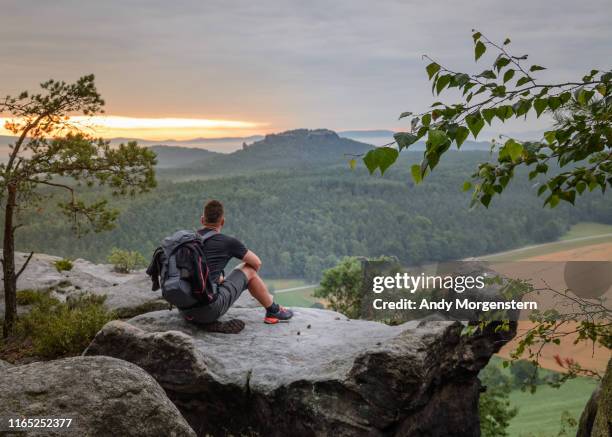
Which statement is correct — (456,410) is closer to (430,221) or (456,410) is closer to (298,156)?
(430,221)

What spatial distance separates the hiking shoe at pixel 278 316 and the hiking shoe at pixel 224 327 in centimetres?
68

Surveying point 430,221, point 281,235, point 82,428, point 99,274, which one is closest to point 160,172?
point 281,235

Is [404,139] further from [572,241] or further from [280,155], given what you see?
[280,155]

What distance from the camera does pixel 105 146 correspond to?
14.0m

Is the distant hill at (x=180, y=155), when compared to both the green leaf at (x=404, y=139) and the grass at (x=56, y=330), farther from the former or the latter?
the green leaf at (x=404, y=139)

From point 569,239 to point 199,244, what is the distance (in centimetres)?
10309

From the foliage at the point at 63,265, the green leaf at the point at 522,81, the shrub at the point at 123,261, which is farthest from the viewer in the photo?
the shrub at the point at 123,261

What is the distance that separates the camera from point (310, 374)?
915cm

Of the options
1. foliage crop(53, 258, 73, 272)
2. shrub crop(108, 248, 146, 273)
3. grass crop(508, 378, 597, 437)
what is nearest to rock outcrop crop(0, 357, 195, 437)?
Answer: foliage crop(53, 258, 73, 272)

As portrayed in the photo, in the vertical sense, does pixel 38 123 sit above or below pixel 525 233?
above

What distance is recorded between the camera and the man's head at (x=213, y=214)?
10.8 metres

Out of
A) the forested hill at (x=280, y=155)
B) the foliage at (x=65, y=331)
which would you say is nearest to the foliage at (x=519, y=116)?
the foliage at (x=65, y=331)

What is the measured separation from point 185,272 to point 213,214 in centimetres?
132

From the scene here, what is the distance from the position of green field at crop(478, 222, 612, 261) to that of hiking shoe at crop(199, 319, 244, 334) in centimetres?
8779
